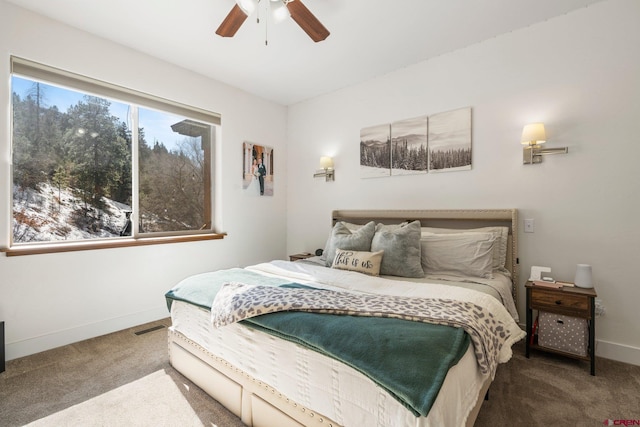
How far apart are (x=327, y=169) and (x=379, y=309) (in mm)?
2670

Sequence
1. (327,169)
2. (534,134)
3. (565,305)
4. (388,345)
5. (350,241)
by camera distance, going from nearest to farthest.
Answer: (388,345) < (565,305) < (534,134) < (350,241) < (327,169)

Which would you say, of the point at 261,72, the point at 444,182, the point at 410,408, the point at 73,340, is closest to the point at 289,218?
the point at 261,72

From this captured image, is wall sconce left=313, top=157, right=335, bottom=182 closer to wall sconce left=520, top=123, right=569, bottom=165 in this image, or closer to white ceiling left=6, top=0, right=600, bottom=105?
white ceiling left=6, top=0, right=600, bottom=105

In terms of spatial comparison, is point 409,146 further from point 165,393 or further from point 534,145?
point 165,393

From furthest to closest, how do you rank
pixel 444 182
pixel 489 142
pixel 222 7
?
pixel 444 182, pixel 489 142, pixel 222 7

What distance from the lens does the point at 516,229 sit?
8.39 ft

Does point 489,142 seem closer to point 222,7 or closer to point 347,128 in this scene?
point 347,128

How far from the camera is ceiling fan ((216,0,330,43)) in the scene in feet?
5.99

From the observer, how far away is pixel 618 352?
2.22 m

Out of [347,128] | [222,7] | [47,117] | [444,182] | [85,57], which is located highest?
[222,7]

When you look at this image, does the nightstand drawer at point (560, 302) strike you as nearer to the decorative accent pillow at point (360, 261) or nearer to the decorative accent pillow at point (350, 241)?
the decorative accent pillow at point (360, 261)

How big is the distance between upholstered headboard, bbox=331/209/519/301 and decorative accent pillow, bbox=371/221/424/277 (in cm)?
56

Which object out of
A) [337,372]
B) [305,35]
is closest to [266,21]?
[305,35]

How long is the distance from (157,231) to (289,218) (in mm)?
1833
